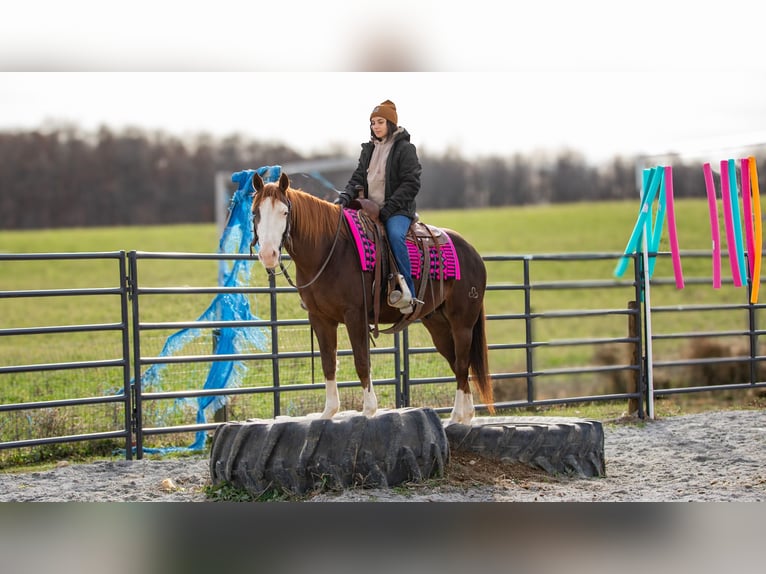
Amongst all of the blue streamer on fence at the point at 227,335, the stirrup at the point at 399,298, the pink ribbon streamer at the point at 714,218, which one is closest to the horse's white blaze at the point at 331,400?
the stirrup at the point at 399,298

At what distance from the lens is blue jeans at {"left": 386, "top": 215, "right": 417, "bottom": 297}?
4680 mm

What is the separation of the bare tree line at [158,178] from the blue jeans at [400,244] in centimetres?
1664

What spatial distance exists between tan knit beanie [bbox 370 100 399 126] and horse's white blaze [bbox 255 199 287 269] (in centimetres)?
86

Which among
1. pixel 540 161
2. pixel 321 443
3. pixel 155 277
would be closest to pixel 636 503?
pixel 321 443

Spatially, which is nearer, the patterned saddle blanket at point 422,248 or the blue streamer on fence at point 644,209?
the patterned saddle blanket at point 422,248

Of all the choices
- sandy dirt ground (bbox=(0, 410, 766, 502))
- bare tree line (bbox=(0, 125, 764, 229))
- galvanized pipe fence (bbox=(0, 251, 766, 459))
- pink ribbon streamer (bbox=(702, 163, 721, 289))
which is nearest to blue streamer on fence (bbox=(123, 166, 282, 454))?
galvanized pipe fence (bbox=(0, 251, 766, 459))

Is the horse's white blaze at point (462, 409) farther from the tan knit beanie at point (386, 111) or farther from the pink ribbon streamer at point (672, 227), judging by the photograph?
the pink ribbon streamer at point (672, 227)

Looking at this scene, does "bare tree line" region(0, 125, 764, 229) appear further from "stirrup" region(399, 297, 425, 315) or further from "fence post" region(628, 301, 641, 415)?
"stirrup" region(399, 297, 425, 315)

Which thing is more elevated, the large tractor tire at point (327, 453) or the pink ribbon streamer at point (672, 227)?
the pink ribbon streamer at point (672, 227)

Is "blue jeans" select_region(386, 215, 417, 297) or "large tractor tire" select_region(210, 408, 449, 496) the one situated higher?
"blue jeans" select_region(386, 215, 417, 297)

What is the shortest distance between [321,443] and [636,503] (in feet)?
5.40

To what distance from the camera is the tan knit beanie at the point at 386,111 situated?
15.3ft

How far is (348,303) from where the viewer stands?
451 cm

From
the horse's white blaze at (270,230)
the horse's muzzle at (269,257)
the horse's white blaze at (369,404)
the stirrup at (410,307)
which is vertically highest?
the horse's white blaze at (270,230)
